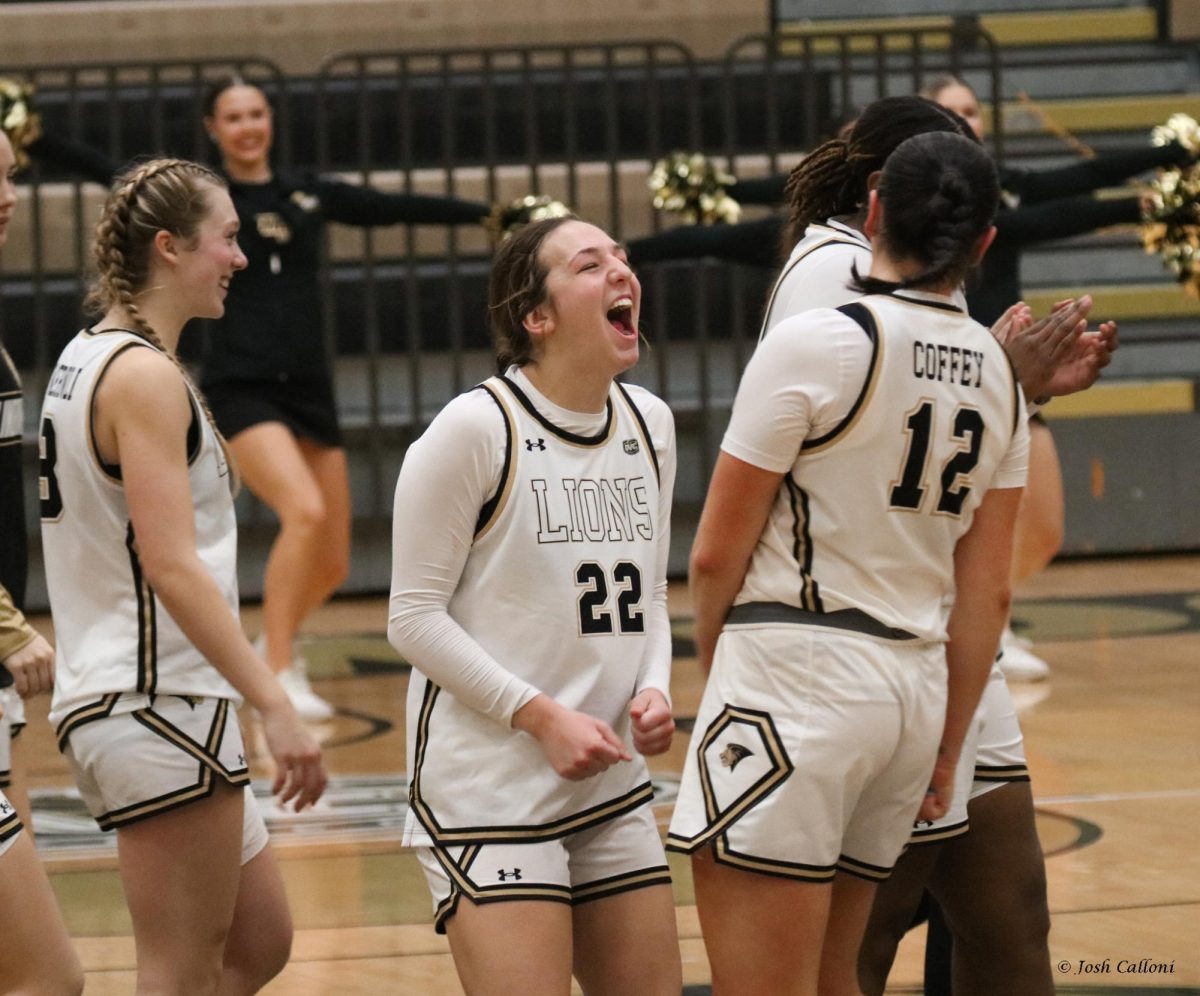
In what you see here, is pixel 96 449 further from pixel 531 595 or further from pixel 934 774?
pixel 934 774

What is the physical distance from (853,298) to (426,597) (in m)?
0.72

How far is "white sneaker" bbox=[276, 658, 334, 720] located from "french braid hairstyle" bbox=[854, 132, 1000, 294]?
4154mm

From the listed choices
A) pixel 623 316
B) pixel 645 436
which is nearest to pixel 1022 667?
pixel 645 436

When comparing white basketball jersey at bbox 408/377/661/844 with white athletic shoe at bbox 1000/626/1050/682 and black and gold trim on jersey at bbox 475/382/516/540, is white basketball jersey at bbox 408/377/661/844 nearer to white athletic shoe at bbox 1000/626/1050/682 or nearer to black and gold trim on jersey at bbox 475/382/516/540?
black and gold trim on jersey at bbox 475/382/516/540

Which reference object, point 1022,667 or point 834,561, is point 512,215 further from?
point 834,561

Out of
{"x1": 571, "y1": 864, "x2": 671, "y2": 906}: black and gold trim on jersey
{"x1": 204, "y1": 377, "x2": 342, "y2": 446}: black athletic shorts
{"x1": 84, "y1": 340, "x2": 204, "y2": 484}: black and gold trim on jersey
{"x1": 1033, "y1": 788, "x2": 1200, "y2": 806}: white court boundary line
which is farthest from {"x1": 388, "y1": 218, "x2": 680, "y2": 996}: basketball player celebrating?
{"x1": 204, "y1": 377, "x2": 342, "y2": 446}: black athletic shorts

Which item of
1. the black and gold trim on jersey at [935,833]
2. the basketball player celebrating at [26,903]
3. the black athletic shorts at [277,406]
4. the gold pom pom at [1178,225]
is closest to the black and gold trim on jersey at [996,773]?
the black and gold trim on jersey at [935,833]

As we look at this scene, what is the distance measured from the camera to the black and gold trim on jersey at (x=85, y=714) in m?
2.86

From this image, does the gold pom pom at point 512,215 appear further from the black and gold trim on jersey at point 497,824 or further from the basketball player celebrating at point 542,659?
the black and gold trim on jersey at point 497,824

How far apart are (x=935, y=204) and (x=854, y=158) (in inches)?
18.1

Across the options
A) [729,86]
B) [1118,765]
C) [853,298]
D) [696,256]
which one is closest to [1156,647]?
[1118,765]

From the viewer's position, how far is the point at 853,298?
9.32 ft

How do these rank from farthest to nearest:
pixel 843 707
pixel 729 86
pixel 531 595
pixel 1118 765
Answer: pixel 729 86 < pixel 1118 765 < pixel 531 595 < pixel 843 707

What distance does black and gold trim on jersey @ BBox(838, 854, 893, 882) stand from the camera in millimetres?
2707
